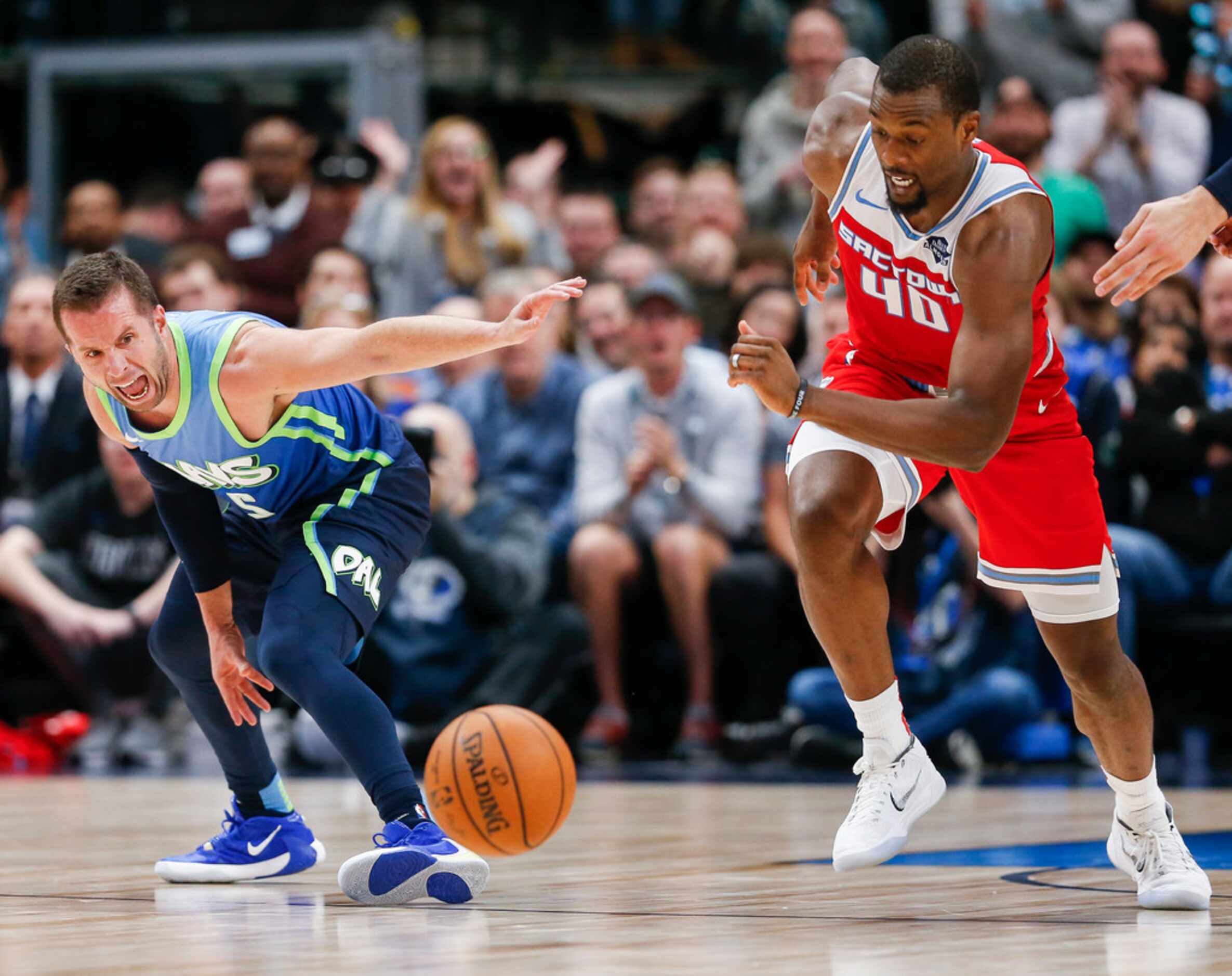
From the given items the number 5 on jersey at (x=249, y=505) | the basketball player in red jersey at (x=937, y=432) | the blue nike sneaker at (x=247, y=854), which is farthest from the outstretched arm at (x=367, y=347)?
the blue nike sneaker at (x=247, y=854)

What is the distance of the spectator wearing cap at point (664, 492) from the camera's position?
8875 millimetres

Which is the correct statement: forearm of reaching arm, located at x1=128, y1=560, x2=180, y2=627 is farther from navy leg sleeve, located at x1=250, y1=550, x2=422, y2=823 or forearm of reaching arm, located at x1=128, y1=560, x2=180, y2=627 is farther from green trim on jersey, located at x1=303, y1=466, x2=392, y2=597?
navy leg sleeve, located at x1=250, y1=550, x2=422, y2=823

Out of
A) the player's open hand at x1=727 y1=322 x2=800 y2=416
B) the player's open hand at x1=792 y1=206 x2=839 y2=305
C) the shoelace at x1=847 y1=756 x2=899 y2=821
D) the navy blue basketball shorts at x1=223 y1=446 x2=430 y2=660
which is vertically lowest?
the shoelace at x1=847 y1=756 x2=899 y2=821

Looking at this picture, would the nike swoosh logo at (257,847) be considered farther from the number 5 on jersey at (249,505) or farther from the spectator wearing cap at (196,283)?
the spectator wearing cap at (196,283)

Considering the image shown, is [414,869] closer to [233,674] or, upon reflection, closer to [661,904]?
[661,904]

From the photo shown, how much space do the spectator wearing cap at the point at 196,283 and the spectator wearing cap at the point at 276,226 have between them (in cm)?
52

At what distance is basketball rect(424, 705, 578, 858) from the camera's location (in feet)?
16.4

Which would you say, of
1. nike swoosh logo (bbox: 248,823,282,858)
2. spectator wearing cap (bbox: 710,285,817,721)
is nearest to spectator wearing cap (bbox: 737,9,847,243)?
spectator wearing cap (bbox: 710,285,817,721)

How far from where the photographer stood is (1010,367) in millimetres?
4203

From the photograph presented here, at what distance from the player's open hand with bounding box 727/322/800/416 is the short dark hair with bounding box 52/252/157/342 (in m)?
1.44

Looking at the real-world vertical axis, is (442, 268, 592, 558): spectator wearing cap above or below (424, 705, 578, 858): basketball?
below

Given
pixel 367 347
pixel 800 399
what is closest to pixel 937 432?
pixel 800 399

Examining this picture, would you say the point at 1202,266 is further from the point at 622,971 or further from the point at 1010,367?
the point at 622,971

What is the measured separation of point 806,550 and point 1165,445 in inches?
170
